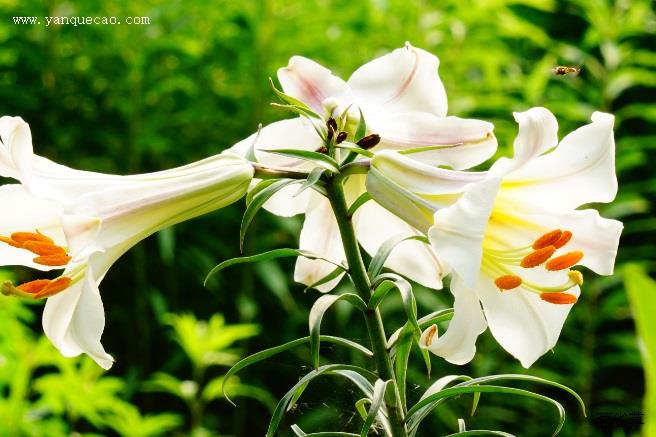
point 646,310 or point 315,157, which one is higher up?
point 315,157

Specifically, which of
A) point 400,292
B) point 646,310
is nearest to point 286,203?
point 400,292

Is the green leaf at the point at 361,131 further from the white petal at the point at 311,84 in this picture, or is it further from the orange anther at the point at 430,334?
the orange anther at the point at 430,334

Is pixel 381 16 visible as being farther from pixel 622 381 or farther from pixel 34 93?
pixel 622 381

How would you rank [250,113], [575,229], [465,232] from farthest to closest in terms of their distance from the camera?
1. [250,113]
2. [575,229]
3. [465,232]

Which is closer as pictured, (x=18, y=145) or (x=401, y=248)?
(x=18, y=145)

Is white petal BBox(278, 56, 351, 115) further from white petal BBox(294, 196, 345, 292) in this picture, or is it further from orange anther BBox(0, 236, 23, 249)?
orange anther BBox(0, 236, 23, 249)

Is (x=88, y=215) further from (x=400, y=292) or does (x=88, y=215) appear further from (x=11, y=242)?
(x=400, y=292)

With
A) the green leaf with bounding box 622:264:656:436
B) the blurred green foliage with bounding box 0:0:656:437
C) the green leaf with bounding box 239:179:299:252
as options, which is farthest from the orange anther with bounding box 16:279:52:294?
the blurred green foliage with bounding box 0:0:656:437
